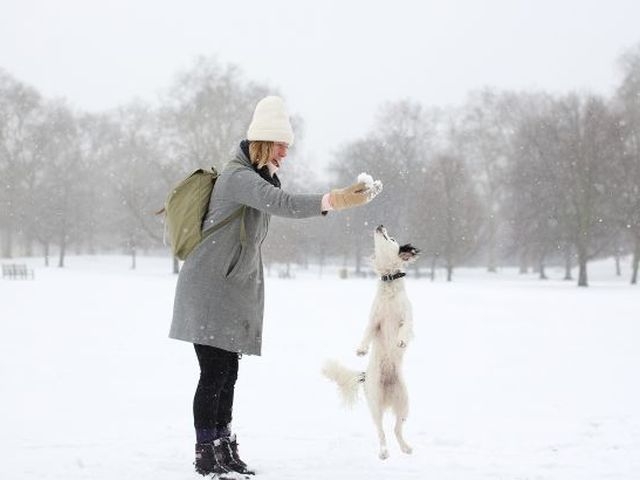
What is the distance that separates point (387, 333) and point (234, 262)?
1.13 metres

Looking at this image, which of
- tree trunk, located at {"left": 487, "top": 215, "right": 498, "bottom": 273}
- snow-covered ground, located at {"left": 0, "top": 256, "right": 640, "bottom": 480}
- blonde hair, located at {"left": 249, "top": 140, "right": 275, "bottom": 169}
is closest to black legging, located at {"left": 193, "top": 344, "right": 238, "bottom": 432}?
snow-covered ground, located at {"left": 0, "top": 256, "right": 640, "bottom": 480}

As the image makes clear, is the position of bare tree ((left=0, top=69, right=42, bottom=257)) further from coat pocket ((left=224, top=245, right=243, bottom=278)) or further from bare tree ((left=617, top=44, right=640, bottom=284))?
coat pocket ((left=224, top=245, right=243, bottom=278))

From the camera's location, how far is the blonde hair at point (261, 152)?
400cm

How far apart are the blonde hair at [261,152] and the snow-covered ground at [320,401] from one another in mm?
1929

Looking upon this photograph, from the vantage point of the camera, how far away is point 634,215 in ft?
110

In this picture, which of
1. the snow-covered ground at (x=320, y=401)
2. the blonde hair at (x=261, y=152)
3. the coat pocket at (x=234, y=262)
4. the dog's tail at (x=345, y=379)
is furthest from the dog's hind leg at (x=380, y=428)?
the blonde hair at (x=261, y=152)

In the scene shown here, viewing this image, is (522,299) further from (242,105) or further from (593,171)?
(242,105)

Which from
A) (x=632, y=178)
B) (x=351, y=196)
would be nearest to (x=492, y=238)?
(x=632, y=178)

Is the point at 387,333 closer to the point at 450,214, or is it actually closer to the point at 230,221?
the point at 230,221

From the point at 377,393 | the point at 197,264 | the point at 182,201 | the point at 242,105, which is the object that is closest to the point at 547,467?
the point at 377,393

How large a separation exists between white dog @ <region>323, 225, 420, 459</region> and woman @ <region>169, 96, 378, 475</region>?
0.78m

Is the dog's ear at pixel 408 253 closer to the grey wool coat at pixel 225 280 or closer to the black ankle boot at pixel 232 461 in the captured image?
the grey wool coat at pixel 225 280

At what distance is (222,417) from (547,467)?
219cm

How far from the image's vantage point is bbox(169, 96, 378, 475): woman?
3.79m
